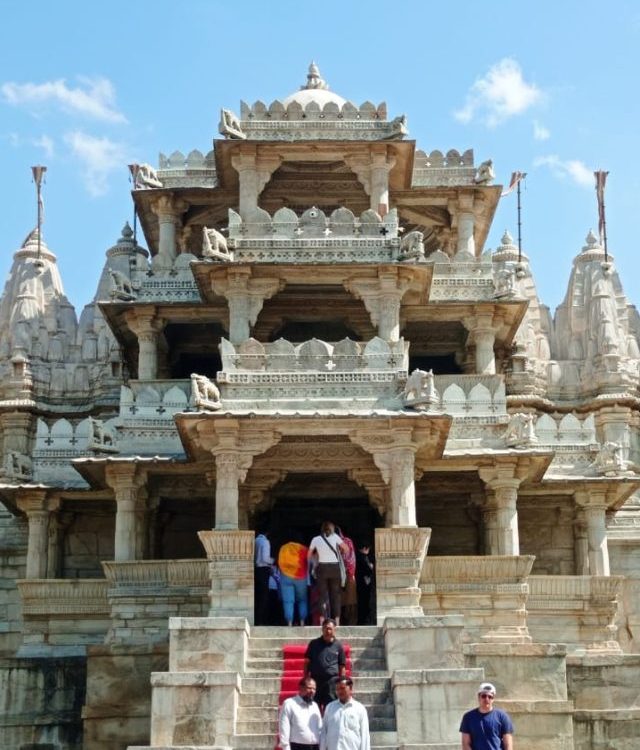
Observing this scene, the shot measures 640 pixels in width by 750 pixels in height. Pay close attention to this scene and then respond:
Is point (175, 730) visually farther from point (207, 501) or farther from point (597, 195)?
point (597, 195)

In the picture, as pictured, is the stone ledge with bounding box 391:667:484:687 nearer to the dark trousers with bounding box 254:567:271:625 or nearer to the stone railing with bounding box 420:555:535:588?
the dark trousers with bounding box 254:567:271:625

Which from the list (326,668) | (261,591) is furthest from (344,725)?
(261,591)

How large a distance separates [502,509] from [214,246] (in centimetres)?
793

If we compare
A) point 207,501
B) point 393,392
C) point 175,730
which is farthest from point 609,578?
point 175,730

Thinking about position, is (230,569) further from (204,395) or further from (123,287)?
(123,287)

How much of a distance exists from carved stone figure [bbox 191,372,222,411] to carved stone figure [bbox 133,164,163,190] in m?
9.72

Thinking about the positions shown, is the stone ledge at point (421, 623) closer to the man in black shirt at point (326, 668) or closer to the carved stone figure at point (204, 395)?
the man in black shirt at point (326, 668)

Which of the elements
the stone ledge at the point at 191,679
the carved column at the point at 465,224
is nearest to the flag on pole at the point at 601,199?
the carved column at the point at 465,224

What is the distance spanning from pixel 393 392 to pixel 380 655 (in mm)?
5559

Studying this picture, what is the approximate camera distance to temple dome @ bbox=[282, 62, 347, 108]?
37.9 m

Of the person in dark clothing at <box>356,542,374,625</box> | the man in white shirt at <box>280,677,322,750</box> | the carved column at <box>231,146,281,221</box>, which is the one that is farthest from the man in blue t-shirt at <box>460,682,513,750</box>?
the carved column at <box>231,146,281,221</box>

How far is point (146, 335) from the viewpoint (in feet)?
115

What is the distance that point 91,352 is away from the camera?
40.0 meters

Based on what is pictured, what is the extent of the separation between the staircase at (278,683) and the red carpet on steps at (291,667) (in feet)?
0.31
